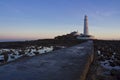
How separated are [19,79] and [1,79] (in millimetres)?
277

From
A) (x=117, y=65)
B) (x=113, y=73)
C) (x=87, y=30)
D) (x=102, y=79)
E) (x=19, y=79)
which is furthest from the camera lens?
(x=87, y=30)

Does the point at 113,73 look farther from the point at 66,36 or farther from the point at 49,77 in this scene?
the point at 66,36

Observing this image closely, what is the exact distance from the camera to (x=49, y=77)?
11.8 feet

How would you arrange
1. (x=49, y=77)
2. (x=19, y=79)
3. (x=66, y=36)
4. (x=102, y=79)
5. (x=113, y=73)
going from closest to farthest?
(x=19, y=79) → (x=49, y=77) → (x=102, y=79) → (x=113, y=73) → (x=66, y=36)

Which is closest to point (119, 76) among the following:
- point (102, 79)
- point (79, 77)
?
point (102, 79)

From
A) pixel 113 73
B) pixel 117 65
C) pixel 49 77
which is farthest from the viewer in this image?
pixel 117 65

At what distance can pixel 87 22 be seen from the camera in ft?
242

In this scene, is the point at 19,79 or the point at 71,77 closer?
the point at 19,79

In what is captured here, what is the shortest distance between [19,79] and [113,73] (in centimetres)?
608

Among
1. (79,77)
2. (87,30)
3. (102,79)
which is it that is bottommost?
(102,79)

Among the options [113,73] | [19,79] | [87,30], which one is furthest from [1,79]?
[87,30]

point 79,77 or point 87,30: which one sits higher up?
point 87,30

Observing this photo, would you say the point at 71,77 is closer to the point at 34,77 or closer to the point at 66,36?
the point at 34,77

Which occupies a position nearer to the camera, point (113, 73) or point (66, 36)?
point (113, 73)
